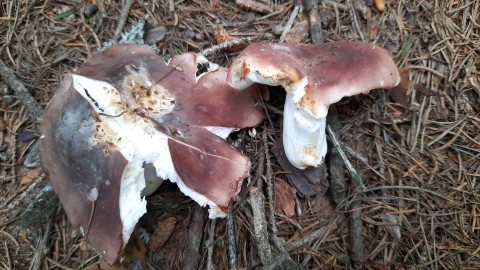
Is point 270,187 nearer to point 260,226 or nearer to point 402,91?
point 260,226

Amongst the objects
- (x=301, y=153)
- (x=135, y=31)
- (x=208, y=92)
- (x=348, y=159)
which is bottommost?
(x=348, y=159)

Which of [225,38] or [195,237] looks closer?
[195,237]

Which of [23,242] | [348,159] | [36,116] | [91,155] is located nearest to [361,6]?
[348,159]

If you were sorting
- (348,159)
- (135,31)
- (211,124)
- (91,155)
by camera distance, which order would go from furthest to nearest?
(135,31)
(348,159)
(211,124)
(91,155)

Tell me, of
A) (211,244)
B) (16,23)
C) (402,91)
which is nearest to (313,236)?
(211,244)

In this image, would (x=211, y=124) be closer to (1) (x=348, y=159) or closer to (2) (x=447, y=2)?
(1) (x=348, y=159)

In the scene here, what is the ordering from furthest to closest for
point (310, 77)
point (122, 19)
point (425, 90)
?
point (122, 19) < point (425, 90) < point (310, 77)

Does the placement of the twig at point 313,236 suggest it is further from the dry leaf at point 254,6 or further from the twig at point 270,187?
the dry leaf at point 254,6
